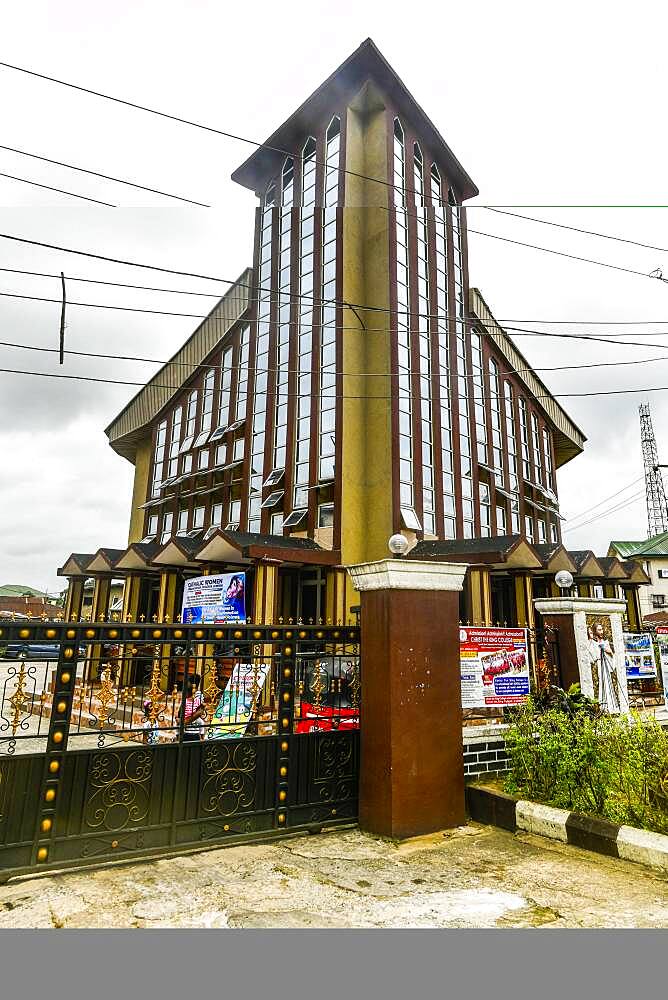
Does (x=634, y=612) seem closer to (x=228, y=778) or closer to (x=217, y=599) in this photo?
(x=217, y=599)

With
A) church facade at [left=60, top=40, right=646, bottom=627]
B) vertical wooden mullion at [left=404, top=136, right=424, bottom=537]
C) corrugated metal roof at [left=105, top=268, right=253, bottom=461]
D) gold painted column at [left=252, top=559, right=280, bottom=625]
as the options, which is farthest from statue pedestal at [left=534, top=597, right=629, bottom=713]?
corrugated metal roof at [left=105, top=268, right=253, bottom=461]

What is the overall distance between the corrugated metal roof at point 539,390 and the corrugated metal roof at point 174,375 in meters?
10.2

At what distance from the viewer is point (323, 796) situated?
224 inches

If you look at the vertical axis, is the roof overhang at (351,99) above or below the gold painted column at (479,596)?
above

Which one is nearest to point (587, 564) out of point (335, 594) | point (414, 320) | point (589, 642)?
point (335, 594)

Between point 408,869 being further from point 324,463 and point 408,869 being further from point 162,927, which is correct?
point 324,463

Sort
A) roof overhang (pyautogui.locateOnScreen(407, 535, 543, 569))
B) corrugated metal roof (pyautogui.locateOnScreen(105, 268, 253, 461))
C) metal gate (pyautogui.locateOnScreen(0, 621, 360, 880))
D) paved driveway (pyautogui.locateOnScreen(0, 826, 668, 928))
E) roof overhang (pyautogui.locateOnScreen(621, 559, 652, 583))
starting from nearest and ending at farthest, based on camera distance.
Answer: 1. paved driveway (pyautogui.locateOnScreen(0, 826, 668, 928))
2. metal gate (pyautogui.locateOnScreen(0, 621, 360, 880))
3. roof overhang (pyautogui.locateOnScreen(407, 535, 543, 569))
4. roof overhang (pyautogui.locateOnScreen(621, 559, 652, 583))
5. corrugated metal roof (pyautogui.locateOnScreen(105, 268, 253, 461))

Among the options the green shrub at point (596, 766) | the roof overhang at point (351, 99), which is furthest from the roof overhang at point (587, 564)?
the roof overhang at point (351, 99)

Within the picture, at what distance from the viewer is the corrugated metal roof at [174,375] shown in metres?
26.0

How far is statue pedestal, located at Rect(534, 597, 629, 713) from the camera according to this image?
7710 millimetres

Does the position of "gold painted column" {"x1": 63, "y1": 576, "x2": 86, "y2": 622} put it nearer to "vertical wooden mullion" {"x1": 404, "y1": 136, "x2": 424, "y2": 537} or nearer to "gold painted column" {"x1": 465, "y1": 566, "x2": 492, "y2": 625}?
"vertical wooden mullion" {"x1": 404, "y1": 136, "x2": 424, "y2": 537}

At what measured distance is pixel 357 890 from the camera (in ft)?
13.7

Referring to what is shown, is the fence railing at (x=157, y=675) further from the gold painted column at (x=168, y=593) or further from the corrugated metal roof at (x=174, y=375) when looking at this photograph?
the corrugated metal roof at (x=174, y=375)

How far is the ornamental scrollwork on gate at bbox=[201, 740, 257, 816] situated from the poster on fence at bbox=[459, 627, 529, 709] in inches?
99.4
